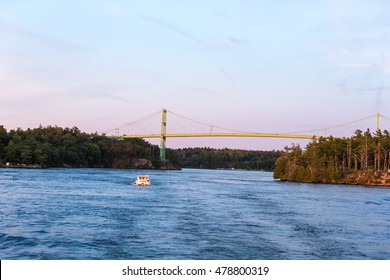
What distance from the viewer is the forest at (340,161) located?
301 ft

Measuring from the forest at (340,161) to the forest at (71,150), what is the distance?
58.7 meters

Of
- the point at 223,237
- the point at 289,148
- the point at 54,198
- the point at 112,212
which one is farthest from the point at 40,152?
the point at 223,237

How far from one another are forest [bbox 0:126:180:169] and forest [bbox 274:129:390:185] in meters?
58.7

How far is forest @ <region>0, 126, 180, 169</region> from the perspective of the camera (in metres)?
124

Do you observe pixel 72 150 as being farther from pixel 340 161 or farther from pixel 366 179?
pixel 366 179

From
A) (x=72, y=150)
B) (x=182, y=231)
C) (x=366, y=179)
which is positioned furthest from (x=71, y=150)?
(x=182, y=231)

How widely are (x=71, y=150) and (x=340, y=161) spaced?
238ft

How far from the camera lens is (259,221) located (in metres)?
29.7

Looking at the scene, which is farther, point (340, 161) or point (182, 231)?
point (340, 161)

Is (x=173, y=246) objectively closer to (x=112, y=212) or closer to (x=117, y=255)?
(x=117, y=255)

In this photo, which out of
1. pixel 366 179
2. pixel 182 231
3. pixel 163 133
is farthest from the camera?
pixel 163 133

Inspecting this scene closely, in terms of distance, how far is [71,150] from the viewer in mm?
144625
